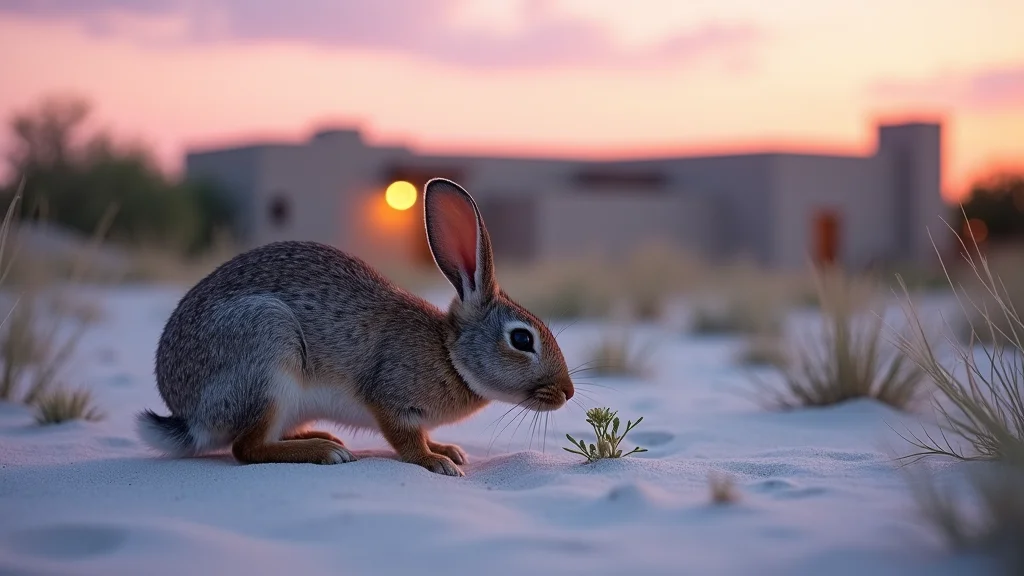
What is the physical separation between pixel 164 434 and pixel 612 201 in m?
26.9

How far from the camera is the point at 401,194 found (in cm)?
2852

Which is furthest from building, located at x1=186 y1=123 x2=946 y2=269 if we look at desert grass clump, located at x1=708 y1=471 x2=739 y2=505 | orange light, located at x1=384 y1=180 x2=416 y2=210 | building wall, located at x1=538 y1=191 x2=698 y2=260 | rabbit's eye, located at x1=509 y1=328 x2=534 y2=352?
desert grass clump, located at x1=708 y1=471 x2=739 y2=505

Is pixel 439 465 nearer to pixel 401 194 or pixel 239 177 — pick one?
pixel 401 194

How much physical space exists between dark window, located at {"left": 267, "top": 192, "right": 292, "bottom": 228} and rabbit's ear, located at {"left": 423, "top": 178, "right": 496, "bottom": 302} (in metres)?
27.0

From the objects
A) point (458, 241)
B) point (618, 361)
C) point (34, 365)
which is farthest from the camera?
point (618, 361)

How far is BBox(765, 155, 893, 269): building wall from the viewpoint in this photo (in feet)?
104

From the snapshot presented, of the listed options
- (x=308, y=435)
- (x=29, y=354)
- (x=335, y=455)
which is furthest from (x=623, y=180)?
(x=335, y=455)

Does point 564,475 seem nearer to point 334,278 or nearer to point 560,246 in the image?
point 334,278

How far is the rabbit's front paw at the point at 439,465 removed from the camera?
4203 millimetres

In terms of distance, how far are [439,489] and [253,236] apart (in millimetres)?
28080

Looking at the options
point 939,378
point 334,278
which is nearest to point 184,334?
point 334,278

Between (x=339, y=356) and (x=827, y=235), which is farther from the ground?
(x=827, y=235)

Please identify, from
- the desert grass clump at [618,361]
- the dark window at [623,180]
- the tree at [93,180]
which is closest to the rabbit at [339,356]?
the desert grass clump at [618,361]

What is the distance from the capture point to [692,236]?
32406 millimetres
